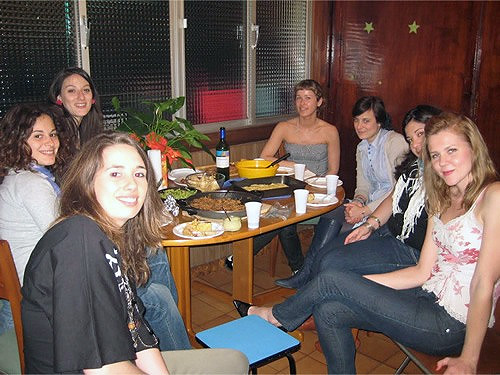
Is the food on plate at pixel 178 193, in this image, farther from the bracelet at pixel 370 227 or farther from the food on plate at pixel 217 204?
the bracelet at pixel 370 227

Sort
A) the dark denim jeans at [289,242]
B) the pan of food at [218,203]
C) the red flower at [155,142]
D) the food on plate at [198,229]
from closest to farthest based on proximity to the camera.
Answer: the food on plate at [198,229], the pan of food at [218,203], the red flower at [155,142], the dark denim jeans at [289,242]

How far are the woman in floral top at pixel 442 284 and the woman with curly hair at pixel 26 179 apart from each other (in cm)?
100

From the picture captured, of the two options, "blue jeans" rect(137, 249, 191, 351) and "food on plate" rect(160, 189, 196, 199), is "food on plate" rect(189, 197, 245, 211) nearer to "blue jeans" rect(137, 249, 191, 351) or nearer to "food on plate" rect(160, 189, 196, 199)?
"food on plate" rect(160, 189, 196, 199)

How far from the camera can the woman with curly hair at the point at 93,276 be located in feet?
3.71

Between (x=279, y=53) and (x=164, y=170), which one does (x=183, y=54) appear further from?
(x=164, y=170)

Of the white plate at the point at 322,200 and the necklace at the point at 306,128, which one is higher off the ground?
the necklace at the point at 306,128

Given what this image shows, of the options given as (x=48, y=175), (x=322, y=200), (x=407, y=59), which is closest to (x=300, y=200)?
(x=322, y=200)

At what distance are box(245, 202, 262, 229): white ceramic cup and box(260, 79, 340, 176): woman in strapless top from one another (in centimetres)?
133

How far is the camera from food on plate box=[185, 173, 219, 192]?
2562mm

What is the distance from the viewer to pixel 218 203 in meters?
2.27

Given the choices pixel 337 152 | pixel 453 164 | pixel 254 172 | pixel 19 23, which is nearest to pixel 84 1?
pixel 19 23

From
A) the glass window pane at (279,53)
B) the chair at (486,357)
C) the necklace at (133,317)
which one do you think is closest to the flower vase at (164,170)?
the necklace at (133,317)

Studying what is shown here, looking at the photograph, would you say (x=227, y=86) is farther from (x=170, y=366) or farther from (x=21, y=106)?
(x=170, y=366)

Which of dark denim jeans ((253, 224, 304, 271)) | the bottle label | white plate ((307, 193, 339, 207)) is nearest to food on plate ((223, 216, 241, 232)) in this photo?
white plate ((307, 193, 339, 207))
